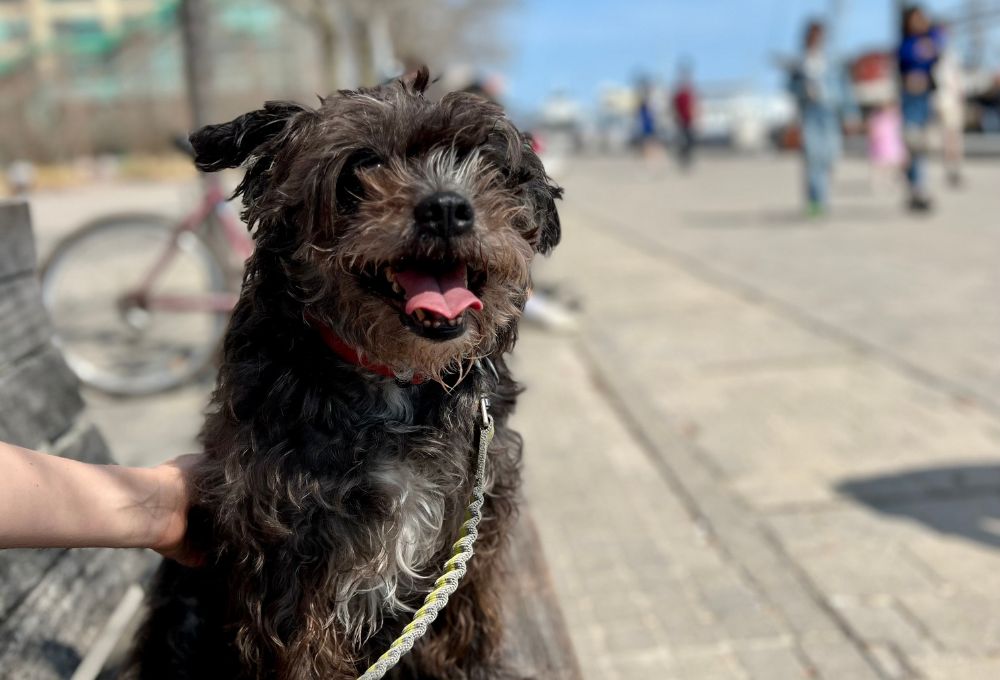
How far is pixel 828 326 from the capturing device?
7129 mm

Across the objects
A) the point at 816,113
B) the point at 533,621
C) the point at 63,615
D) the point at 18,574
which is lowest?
the point at 533,621

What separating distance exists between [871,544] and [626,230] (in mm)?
10540

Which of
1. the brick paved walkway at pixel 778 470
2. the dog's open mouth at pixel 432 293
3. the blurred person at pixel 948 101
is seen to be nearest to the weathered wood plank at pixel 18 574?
the dog's open mouth at pixel 432 293

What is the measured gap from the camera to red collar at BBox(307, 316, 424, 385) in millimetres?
1842

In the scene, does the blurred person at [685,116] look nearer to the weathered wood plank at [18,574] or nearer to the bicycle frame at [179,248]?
the bicycle frame at [179,248]

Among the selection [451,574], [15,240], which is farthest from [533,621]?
[15,240]

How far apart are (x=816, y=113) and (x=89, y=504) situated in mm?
12949

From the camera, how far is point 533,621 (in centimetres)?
251

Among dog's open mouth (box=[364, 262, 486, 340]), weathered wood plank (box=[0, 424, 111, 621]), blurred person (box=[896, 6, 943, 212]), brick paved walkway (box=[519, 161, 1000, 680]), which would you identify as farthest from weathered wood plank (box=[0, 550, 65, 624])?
blurred person (box=[896, 6, 943, 212])

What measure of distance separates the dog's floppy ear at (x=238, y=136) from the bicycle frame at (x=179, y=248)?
4.09 m

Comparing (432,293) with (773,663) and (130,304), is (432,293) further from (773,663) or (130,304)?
(130,304)

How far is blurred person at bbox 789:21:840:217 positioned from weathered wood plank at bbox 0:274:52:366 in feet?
38.8

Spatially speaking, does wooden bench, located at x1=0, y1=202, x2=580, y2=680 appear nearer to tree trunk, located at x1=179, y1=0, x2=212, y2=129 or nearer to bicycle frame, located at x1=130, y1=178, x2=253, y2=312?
bicycle frame, located at x1=130, y1=178, x2=253, y2=312

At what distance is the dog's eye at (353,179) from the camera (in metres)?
1.88
